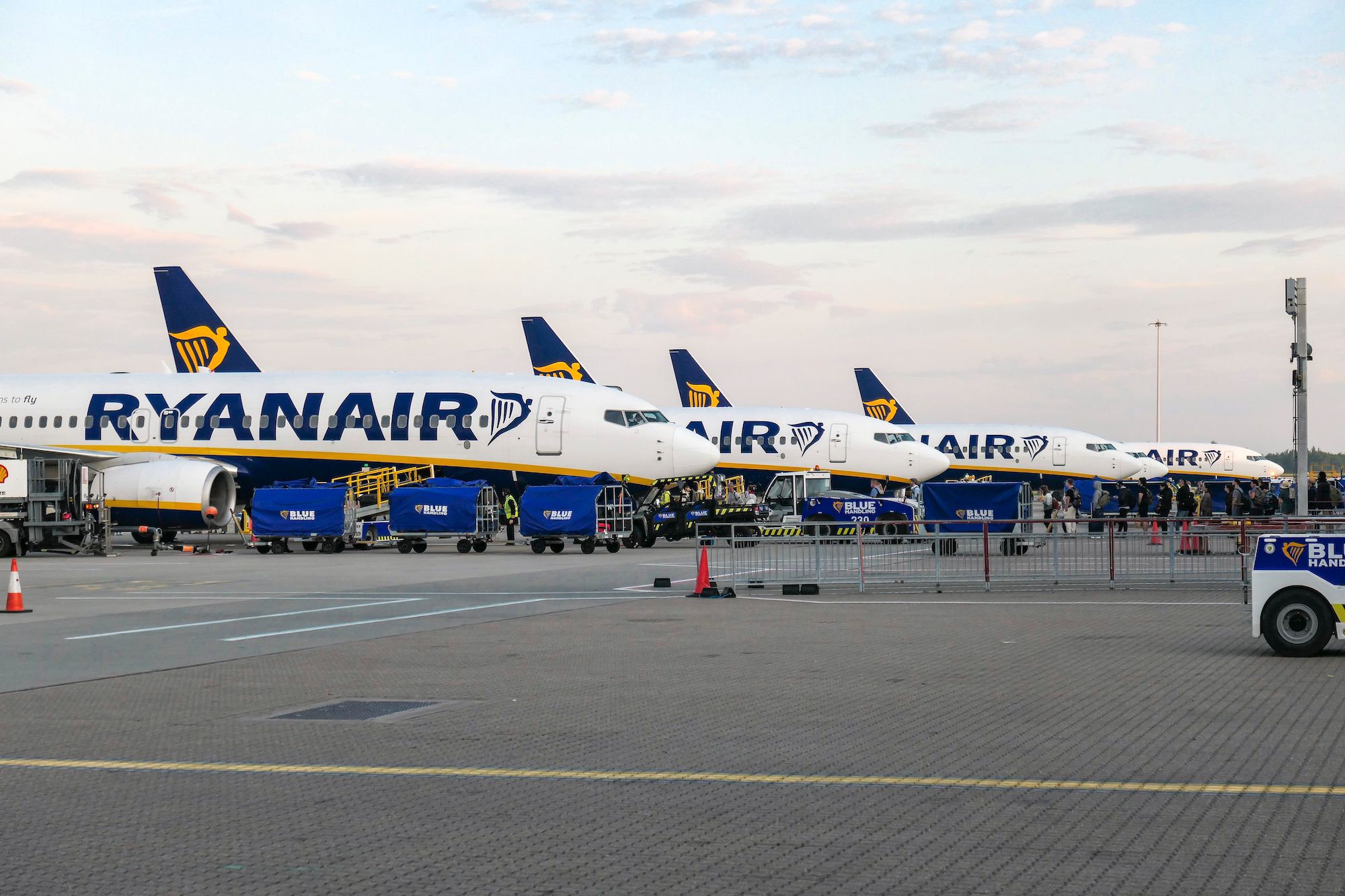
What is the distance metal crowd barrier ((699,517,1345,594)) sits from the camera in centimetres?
2348

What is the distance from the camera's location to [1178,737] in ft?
32.2

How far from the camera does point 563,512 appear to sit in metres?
35.4

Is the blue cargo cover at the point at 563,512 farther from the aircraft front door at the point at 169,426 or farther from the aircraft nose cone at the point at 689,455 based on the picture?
the aircraft front door at the point at 169,426

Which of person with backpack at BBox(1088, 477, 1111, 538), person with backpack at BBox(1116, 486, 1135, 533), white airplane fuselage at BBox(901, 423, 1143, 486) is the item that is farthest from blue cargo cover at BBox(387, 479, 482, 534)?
white airplane fuselage at BBox(901, 423, 1143, 486)

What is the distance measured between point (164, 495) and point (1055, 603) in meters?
24.5

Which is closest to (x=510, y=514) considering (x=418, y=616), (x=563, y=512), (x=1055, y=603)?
(x=563, y=512)

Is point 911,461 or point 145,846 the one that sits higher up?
point 911,461

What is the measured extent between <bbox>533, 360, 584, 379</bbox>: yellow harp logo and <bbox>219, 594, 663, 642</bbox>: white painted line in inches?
1462

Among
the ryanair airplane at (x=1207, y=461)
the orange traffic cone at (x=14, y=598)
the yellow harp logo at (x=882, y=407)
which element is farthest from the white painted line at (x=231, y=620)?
the ryanair airplane at (x=1207, y=461)

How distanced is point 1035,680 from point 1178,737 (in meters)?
3.01

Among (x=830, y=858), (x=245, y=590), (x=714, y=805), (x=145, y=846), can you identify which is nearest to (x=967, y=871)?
(x=830, y=858)

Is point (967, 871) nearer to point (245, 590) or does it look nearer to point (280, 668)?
point (280, 668)

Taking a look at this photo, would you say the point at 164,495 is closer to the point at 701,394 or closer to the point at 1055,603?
the point at 1055,603

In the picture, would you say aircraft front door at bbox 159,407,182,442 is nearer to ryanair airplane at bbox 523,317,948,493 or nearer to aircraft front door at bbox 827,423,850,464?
ryanair airplane at bbox 523,317,948,493
